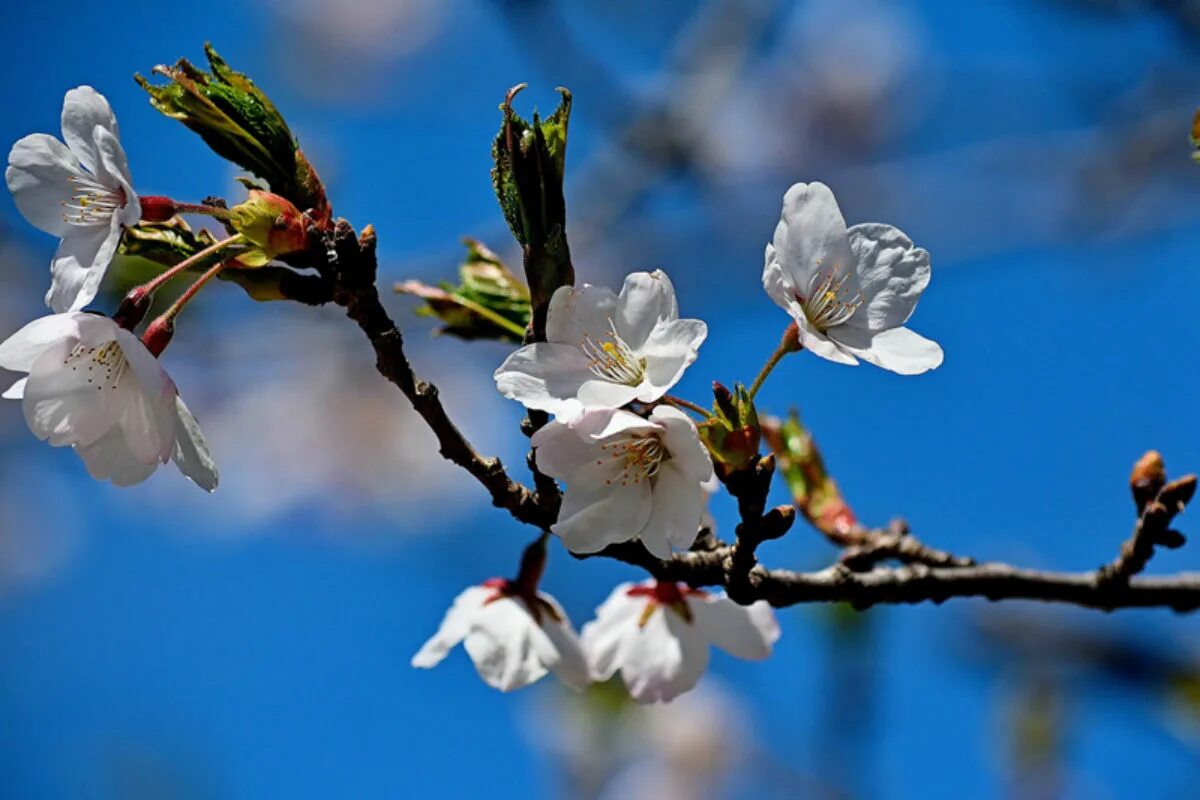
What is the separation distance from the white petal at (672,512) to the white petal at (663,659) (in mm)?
438

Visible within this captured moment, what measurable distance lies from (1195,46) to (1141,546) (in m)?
1.64

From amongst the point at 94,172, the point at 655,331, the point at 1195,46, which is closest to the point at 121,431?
the point at 94,172

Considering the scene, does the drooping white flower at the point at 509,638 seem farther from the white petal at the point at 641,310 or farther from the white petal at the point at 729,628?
the white petal at the point at 641,310

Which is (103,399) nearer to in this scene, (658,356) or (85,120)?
(85,120)

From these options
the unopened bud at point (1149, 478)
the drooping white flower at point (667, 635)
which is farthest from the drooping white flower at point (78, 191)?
the unopened bud at point (1149, 478)

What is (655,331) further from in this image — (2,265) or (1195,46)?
(2,265)

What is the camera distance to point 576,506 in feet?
4.21

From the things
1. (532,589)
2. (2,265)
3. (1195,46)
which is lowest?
(532,589)

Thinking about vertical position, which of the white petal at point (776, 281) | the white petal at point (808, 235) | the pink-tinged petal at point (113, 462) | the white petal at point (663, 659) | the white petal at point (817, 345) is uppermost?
the white petal at point (808, 235)

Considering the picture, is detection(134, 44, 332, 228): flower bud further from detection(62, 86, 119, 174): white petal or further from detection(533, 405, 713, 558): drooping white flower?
detection(533, 405, 713, 558): drooping white flower

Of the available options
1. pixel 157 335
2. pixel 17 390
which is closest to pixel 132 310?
pixel 157 335

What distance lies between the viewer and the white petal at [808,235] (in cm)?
133

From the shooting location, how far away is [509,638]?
1.70 m

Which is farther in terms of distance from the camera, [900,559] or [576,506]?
[900,559]
